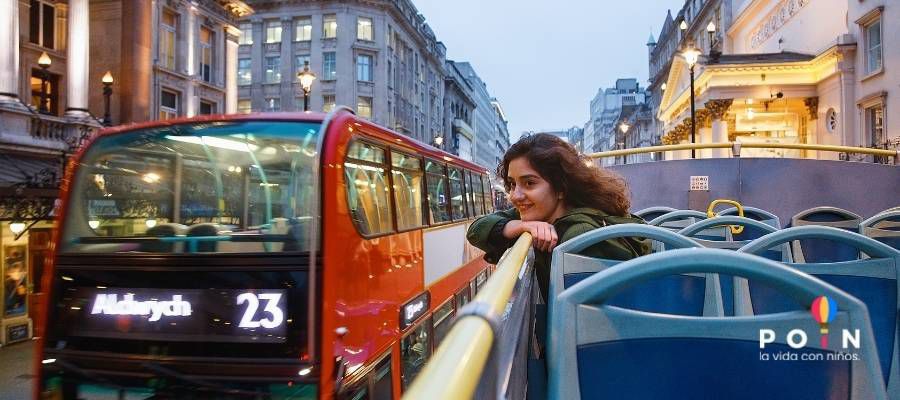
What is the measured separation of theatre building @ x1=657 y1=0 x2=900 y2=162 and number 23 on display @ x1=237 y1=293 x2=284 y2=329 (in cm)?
2224

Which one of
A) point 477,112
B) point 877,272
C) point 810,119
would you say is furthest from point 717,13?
point 477,112

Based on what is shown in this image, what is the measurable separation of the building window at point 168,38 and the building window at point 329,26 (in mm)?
26407

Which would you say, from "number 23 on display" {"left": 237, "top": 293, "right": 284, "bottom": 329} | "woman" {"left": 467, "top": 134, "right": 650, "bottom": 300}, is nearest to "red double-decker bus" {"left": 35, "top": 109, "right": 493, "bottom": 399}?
"number 23 on display" {"left": 237, "top": 293, "right": 284, "bottom": 329}

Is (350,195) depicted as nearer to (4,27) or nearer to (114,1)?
(4,27)

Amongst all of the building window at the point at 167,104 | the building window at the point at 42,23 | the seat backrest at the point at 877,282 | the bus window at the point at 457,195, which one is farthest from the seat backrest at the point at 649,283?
the building window at the point at 167,104

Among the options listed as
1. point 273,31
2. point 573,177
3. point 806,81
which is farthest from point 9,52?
point 273,31

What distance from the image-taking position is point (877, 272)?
2.58 m

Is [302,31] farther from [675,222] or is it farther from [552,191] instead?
[552,191]

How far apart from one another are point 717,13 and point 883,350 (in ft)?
155

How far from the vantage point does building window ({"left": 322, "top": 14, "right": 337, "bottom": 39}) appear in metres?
50.8

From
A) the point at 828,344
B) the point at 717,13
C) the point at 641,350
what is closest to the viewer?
the point at 828,344

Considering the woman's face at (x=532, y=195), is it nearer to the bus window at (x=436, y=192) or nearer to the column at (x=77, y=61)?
the bus window at (x=436, y=192)

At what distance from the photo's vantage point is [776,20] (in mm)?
32125

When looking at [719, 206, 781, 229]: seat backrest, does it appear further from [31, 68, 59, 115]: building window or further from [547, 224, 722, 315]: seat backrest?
[31, 68, 59, 115]: building window
